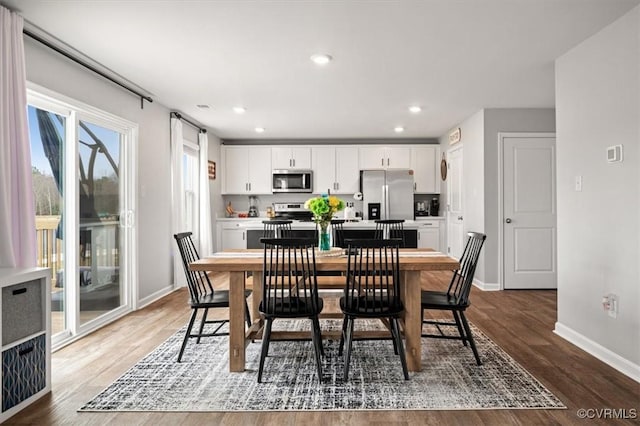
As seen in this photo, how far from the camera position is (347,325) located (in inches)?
110

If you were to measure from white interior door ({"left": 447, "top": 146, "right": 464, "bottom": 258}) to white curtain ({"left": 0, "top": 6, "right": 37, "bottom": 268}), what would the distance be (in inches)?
212

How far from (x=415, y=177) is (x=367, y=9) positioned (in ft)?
16.8

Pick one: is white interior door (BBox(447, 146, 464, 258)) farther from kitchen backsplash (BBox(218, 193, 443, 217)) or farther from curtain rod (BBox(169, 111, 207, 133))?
curtain rod (BBox(169, 111, 207, 133))

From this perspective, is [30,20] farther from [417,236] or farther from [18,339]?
[417,236]

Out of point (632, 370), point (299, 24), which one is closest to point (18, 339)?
point (299, 24)

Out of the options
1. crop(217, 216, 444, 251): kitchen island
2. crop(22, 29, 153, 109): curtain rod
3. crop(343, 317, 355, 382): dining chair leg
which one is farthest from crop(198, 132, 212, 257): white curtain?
crop(343, 317, 355, 382): dining chair leg

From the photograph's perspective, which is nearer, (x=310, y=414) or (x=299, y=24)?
(x=310, y=414)

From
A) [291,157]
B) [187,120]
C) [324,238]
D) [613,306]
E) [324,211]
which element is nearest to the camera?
[613,306]

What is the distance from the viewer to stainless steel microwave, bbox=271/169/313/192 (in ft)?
24.1

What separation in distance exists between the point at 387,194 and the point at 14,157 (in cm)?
569

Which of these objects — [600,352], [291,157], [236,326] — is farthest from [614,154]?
[291,157]

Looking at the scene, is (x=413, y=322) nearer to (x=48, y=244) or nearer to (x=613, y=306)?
(x=613, y=306)

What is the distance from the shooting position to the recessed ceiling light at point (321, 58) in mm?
3355

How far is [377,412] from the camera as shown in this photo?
7.16ft
